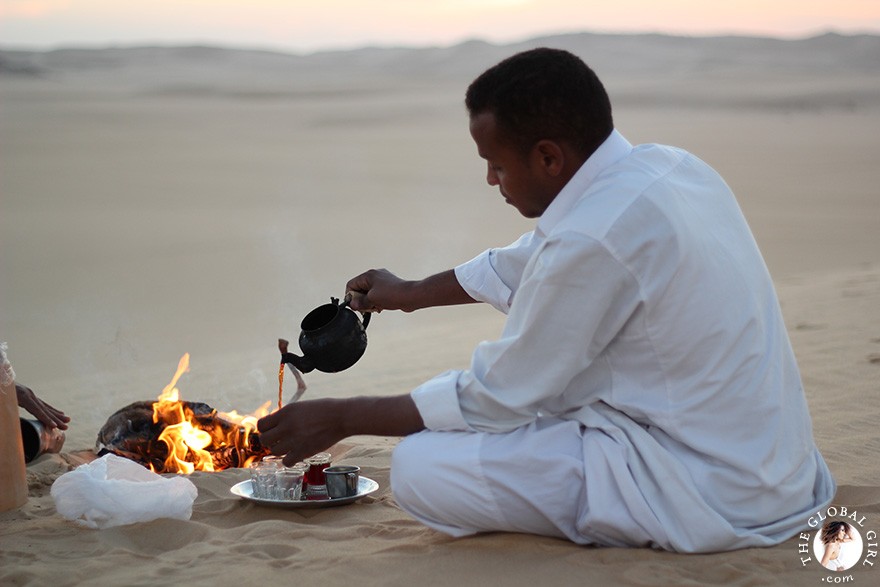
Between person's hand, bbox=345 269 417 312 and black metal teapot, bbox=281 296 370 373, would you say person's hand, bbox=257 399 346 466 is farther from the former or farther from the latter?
person's hand, bbox=345 269 417 312

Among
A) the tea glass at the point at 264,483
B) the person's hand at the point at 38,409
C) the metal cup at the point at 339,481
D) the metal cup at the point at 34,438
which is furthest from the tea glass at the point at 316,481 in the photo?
the metal cup at the point at 34,438

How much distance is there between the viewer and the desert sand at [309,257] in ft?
11.3

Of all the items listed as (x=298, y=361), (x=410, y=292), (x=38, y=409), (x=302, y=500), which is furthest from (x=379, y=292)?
(x=38, y=409)

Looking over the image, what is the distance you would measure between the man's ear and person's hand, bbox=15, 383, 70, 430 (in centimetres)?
263

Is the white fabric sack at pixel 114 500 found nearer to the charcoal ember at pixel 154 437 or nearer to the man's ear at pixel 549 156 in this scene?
the charcoal ember at pixel 154 437

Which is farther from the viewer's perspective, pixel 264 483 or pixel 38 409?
pixel 38 409

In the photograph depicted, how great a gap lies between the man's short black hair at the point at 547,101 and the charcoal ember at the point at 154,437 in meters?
2.44

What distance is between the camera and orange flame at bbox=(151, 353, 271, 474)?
5.04m

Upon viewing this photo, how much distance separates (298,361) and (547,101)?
1514mm

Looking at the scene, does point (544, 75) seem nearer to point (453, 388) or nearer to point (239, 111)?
point (453, 388)

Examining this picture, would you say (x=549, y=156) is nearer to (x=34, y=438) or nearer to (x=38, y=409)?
(x=38, y=409)

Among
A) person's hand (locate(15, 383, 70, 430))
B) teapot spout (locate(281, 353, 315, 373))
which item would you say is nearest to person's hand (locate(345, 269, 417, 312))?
teapot spout (locate(281, 353, 315, 373))

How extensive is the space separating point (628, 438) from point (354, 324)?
58.3 inches

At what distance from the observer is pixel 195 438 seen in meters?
5.11
